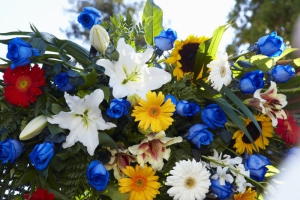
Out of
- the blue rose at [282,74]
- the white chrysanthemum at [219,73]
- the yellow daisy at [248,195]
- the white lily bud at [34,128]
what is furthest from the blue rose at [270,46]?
the white lily bud at [34,128]

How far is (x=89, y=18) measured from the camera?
3.72 feet

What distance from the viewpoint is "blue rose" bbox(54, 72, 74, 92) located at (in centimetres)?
100

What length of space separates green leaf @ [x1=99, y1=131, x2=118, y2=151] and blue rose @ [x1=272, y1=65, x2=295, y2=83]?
0.46 meters

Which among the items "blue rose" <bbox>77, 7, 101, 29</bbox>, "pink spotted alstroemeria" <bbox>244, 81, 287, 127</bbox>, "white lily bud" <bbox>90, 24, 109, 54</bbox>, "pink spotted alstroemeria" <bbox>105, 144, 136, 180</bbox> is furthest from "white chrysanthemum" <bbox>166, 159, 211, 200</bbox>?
"blue rose" <bbox>77, 7, 101, 29</bbox>

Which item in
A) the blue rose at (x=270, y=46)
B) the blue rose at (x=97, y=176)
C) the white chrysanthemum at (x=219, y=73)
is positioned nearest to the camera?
the blue rose at (x=97, y=176)

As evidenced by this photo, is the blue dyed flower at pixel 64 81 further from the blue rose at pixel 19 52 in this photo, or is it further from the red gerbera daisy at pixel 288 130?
the red gerbera daisy at pixel 288 130

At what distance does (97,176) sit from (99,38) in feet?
1.03

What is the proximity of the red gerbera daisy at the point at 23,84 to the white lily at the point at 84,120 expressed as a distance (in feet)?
0.29

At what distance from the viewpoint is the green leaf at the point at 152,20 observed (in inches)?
46.7

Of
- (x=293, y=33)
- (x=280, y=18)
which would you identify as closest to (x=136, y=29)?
(x=293, y=33)

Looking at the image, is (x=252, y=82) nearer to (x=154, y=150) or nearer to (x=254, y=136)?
(x=254, y=136)

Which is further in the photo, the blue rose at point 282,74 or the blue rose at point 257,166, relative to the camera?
the blue rose at point 282,74

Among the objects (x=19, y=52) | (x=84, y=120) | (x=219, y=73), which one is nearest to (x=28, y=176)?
(x=84, y=120)

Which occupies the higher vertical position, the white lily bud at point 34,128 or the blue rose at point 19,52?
the blue rose at point 19,52
